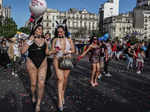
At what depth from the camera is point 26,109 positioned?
5195 mm

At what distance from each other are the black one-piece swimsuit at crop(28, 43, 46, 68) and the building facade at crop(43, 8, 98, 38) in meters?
102

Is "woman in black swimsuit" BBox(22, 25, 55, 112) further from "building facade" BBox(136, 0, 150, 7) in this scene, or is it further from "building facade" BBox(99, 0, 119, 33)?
"building facade" BBox(136, 0, 150, 7)

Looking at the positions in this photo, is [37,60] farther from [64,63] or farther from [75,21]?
[75,21]

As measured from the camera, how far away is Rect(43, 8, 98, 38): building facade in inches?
4257

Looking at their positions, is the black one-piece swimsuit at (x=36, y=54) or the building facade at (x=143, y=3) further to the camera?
the building facade at (x=143, y=3)

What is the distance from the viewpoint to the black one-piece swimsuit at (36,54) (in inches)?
198

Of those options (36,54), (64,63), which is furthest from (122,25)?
(36,54)

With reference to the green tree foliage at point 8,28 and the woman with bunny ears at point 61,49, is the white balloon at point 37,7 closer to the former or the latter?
the woman with bunny ears at point 61,49

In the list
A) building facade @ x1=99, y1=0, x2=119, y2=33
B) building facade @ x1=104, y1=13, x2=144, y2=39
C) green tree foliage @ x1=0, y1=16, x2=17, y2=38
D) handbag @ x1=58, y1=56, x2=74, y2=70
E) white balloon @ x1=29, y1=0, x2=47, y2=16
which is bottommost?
handbag @ x1=58, y1=56, x2=74, y2=70

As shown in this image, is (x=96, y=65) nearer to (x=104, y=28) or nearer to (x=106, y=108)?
(x=106, y=108)

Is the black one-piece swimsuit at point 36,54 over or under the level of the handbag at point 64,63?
over

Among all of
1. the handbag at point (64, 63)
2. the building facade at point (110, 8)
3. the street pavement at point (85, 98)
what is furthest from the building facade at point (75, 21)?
the handbag at point (64, 63)

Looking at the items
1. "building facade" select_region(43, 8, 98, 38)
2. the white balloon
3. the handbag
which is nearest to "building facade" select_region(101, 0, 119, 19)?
"building facade" select_region(43, 8, 98, 38)

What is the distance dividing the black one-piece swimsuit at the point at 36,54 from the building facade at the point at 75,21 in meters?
102
